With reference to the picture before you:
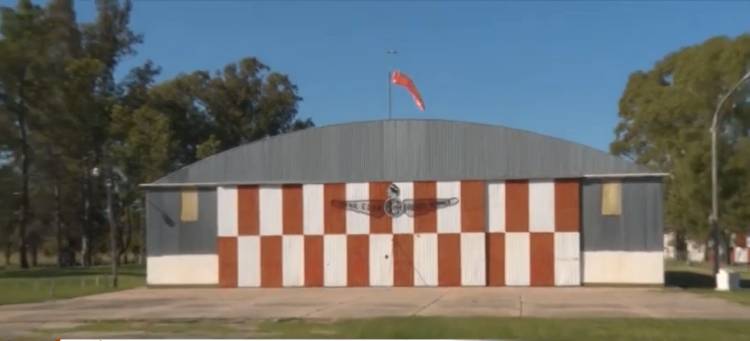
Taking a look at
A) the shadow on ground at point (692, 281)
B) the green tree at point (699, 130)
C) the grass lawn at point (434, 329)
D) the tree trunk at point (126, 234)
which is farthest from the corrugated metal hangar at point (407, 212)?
the tree trunk at point (126, 234)

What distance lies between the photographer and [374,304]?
29.3 meters

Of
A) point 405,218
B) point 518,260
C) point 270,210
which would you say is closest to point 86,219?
point 270,210

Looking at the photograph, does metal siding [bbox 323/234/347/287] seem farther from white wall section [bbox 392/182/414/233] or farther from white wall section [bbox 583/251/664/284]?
white wall section [bbox 583/251/664/284]

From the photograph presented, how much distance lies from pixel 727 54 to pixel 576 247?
29816 mm

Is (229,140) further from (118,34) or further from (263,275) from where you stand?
(263,275)

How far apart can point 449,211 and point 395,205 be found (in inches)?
85.4

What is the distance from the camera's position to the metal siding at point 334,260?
38906 mm

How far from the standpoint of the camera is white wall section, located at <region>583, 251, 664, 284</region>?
37.0 metres

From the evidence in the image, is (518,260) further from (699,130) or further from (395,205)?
(699,130)

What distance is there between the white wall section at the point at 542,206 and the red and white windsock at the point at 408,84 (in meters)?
8.95

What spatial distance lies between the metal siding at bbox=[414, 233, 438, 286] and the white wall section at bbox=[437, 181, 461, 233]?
0.56 m

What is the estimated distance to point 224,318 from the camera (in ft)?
81.0

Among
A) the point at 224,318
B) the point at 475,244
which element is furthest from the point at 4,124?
the point at 224,318

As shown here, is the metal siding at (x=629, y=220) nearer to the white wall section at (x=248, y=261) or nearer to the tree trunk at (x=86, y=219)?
the white wall section at (x=248, y=261)
